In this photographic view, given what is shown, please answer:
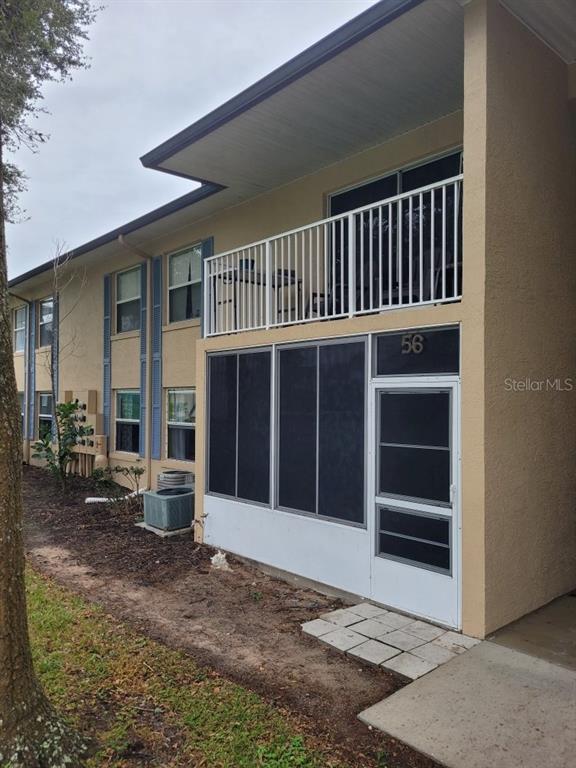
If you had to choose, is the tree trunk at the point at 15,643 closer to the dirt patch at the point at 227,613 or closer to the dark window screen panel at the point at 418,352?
the dirt patch at the point at 227,613

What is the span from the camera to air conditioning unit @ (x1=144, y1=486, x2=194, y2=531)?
7.98 meters

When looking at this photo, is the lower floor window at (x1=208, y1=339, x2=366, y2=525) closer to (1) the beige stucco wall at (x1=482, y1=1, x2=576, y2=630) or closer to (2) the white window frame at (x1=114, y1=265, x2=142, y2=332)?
(1) the beige stucco wall at (x1=482, y1=1, x2=576, y2=630)

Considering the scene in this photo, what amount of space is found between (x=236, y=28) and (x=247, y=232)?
9.97ft

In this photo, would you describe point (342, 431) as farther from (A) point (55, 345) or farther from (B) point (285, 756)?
(A) point (55, 345)

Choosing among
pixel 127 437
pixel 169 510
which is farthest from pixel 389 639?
pixel 127 437

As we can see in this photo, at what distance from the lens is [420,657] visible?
4.14 meters

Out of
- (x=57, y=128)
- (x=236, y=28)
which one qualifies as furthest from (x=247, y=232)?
(x=57, y=128)

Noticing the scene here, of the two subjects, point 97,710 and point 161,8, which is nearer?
point 97,710

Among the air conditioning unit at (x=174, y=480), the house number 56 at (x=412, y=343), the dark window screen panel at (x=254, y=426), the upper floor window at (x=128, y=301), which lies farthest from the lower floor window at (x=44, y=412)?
the house number 56 at (x=412, y=343)

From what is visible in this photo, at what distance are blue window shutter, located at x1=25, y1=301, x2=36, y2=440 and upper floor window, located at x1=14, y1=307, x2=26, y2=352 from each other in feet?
2.19

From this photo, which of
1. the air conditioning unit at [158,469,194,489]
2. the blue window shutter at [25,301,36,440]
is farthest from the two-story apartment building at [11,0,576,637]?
the blue window shutter at [25,301,36,440]

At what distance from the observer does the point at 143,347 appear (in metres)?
11.2

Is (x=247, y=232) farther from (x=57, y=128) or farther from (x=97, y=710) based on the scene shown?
(x=97, y=710)

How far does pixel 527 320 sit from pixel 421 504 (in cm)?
188
